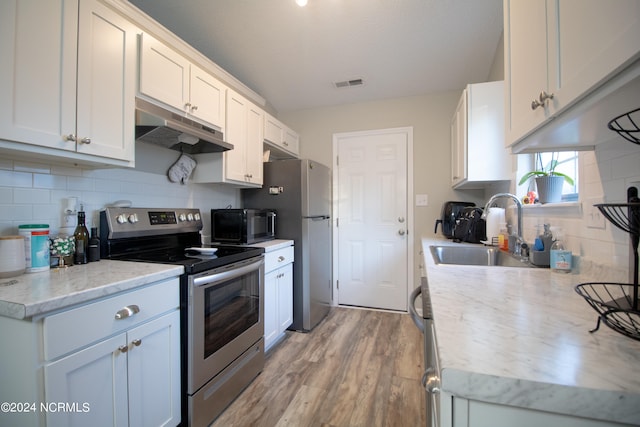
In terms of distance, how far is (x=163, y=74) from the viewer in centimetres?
160

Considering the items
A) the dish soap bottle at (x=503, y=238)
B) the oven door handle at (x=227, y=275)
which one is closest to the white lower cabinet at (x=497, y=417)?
the oven door handle at (x=227, y=275)

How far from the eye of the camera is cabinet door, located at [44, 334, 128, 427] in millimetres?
878

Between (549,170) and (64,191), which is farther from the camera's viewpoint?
(549,170)

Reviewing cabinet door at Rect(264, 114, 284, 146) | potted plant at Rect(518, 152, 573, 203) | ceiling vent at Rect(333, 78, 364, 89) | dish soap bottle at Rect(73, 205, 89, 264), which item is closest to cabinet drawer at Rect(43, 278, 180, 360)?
dish soap bottle at Rect(73, 205, 89, 264)

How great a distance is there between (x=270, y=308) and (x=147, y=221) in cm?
107

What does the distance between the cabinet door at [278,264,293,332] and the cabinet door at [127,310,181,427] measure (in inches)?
41.7

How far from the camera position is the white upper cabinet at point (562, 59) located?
524 mm

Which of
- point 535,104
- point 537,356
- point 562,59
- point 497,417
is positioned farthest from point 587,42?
point 497,417

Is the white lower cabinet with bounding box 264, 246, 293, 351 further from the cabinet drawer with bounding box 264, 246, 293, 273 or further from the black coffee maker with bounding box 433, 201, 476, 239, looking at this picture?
the black coffee maker with bounding box 433, 201, 476, 239

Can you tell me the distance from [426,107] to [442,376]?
311 centimetres

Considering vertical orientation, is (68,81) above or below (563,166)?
above

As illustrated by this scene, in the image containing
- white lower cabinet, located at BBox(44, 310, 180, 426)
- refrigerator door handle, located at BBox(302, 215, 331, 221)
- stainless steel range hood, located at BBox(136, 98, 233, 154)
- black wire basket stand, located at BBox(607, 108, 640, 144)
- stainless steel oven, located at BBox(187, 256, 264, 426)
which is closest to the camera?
black wire basket stand, located at BBox(607, 108, 640, 144)

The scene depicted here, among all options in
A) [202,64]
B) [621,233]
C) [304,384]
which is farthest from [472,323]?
[202,64]

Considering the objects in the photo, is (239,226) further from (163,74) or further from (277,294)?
(163,74)
